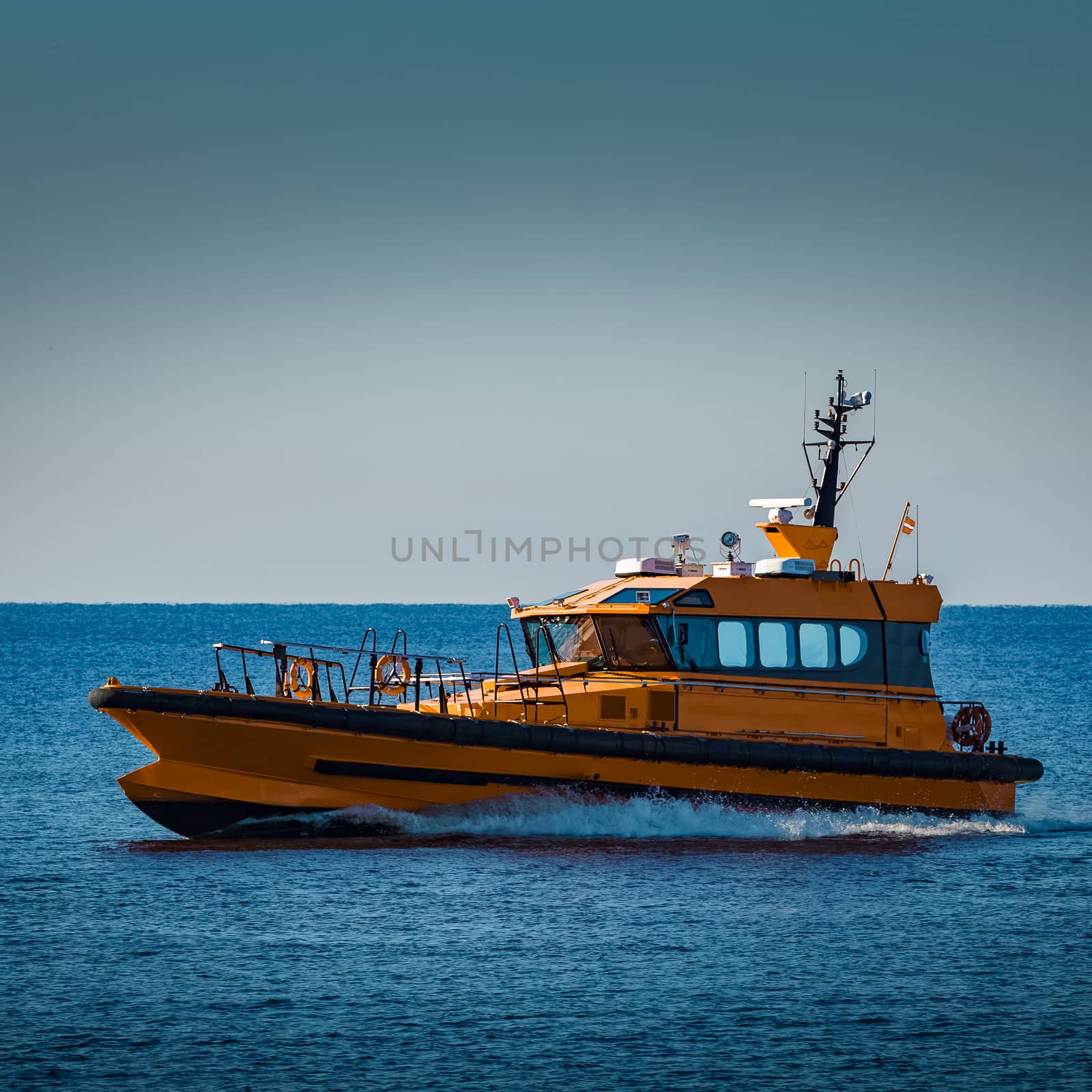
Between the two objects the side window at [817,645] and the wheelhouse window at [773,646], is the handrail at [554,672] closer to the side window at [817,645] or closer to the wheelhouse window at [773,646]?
the wheelhouse window at [773,646]

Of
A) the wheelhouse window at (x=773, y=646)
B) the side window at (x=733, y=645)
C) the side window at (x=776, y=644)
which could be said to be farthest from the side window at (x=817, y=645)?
the side window at (x=733, y=645)

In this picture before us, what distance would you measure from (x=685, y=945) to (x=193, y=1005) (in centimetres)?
391

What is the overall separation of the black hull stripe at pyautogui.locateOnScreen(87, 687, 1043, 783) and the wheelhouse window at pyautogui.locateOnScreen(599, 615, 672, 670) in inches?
A: 36.6

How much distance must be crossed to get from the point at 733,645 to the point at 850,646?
4.64ft

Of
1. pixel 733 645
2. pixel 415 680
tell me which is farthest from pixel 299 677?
pixel 733 645

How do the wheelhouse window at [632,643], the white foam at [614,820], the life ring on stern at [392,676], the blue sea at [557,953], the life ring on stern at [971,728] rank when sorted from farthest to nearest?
the life ring on stern at [971,728]
the wheelhouse window at [632,643]
the life ring on stern at [392,676]
the white foam at [614,820]
the blue sea at [557,953]

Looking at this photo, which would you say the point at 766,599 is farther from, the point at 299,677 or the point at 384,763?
the point at 299,677

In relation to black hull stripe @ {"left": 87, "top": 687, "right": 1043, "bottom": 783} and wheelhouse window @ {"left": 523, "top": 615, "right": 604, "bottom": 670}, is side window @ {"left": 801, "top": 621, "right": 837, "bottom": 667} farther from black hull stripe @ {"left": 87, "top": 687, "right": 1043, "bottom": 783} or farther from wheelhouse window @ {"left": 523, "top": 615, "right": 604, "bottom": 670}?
wheelhouse window @ {"left": 523, "top": 615, "right": 604, "bottom": 670}

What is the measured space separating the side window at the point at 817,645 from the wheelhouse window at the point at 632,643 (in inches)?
63.2

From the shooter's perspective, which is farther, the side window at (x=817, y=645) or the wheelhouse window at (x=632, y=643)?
the side window at (x=817, y=645)

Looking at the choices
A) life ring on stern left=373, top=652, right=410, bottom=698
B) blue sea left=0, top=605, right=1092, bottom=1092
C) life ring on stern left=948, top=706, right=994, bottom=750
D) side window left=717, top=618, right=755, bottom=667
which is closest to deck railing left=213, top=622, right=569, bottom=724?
life ring on stern left=373, top=652, right=410, bottom=698

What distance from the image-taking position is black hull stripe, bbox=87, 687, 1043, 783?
14.3 metres

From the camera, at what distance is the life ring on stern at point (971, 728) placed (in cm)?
1708

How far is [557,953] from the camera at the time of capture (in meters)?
11.3
